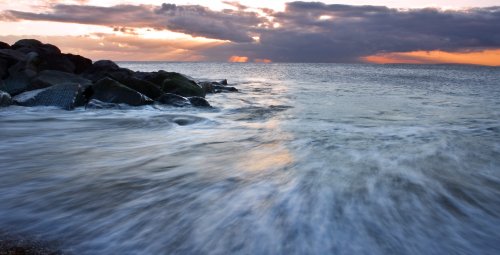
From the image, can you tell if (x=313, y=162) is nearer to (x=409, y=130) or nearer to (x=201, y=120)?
(x=409, y=130)

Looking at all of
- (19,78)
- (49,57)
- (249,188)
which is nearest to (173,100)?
(19,78)

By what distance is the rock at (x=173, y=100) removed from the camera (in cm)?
1203

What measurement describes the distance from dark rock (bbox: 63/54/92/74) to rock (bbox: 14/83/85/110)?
5.04 metres

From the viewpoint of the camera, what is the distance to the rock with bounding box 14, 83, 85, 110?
10.2m

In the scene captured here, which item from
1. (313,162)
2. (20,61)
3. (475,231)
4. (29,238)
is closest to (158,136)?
(313,162)

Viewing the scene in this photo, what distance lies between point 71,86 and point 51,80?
3.90 ft

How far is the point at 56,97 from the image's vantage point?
34.4 feet

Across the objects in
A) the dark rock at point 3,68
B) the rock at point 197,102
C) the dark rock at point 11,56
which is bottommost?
the rock at point 197,102

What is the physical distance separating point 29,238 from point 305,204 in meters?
2.25

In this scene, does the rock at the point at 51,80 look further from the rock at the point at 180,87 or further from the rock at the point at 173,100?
the rock at the point at 180,87

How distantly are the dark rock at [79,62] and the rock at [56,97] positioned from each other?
504cm

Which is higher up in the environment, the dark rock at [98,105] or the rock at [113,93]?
the rock at [113,93]

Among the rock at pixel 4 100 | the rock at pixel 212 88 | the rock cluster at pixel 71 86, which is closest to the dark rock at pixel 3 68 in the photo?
the rock cluster at pixel 71 86

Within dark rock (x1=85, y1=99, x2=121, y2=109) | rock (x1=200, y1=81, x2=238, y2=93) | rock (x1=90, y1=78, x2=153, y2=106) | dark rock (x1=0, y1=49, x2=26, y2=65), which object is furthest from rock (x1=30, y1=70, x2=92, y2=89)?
rock (x1=200, y1=81, x2=238, y2=93)
